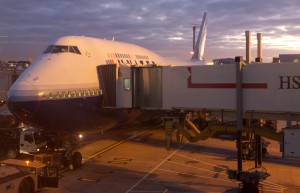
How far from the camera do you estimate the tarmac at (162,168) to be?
18.0 m

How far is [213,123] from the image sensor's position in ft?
58.5

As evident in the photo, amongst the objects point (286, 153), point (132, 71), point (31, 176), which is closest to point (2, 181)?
point (31, 176)

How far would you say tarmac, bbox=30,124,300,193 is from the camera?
1797 centimetres

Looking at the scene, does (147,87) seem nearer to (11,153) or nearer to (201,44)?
(11,153)

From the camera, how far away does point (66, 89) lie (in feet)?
64.3

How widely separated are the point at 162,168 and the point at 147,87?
5465 millimetres

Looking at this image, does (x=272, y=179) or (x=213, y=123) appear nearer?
(x=213, y=123)

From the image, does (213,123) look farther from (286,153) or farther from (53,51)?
(53,51)

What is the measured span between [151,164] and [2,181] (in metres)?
10.1

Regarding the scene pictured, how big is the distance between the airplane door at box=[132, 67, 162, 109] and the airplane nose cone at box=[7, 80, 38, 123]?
17.8 ft

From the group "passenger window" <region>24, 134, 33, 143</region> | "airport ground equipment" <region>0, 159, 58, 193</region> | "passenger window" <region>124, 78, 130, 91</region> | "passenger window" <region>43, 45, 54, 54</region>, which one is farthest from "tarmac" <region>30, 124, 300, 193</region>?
→ "passenger window" <region>43, 45, 54, 54</region>

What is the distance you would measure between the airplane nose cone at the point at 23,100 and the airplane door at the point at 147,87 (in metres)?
5.43

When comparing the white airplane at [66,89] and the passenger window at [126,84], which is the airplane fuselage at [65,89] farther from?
the passenger window at [126,84]

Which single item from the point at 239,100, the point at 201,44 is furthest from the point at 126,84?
the point at 201,44
